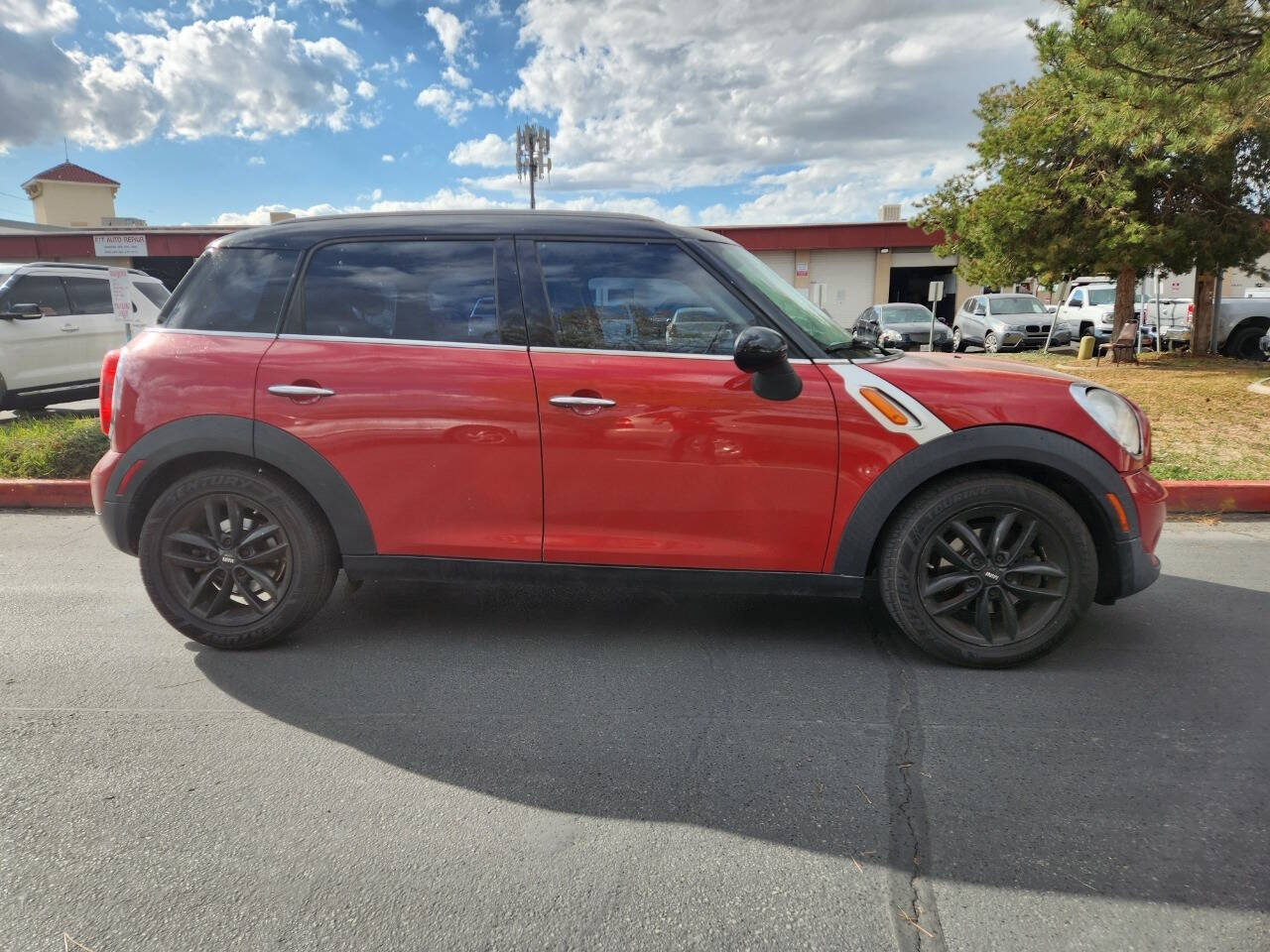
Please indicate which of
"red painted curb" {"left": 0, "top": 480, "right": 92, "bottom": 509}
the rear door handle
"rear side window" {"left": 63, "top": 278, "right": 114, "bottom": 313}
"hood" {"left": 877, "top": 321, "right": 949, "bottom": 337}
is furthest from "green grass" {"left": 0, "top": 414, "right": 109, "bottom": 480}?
"hood" {"left": 877, "top": 321, "right": 949, "bottom": 337}

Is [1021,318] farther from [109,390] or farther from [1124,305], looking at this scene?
[109,390]

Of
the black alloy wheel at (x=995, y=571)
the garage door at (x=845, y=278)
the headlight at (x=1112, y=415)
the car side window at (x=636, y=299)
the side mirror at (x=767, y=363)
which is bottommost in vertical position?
the black alloy wheel at (x=995, y=571)

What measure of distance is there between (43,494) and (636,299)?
218 inches

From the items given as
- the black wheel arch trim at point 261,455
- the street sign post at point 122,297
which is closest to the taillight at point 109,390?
the black wheel arch trim at point 261,455

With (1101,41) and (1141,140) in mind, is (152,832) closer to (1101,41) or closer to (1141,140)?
(1101,41)

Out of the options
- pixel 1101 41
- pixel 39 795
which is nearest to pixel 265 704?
pixel 39 795

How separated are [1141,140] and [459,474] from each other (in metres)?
10.9

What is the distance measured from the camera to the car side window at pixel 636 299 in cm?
323

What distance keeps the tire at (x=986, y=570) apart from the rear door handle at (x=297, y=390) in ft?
7.59

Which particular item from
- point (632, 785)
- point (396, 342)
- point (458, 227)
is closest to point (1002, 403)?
point (632, 785)

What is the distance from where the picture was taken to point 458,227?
134 inches

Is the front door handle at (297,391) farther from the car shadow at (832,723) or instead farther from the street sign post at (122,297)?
the street sign post at (122,297)

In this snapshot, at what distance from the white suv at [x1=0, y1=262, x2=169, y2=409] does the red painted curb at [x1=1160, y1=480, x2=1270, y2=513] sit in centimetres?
977

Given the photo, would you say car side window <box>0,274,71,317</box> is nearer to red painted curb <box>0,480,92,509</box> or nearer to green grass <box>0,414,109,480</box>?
green grass <box>0,414,109,480</box>
